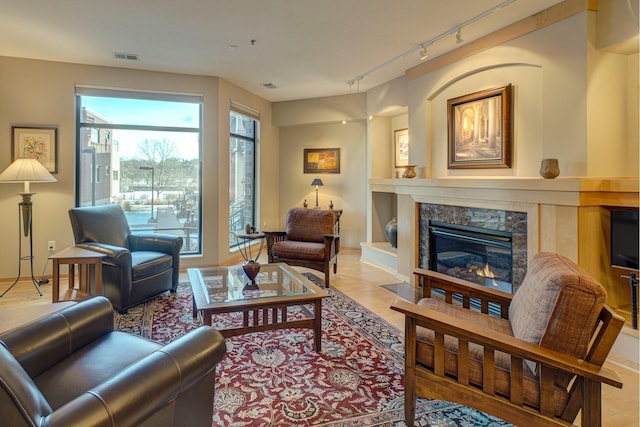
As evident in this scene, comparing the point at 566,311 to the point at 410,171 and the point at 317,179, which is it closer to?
the point at 410,171

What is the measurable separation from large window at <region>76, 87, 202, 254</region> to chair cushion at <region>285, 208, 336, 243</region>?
1462 mm

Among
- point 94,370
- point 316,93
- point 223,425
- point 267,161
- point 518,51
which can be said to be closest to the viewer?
point 94,370

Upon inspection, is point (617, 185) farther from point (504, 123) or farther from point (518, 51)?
point (518, 51)

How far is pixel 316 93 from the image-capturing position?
6.22 m

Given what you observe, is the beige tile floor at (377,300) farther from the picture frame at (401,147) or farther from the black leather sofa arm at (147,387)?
the black leather sofa arm at (147,387)

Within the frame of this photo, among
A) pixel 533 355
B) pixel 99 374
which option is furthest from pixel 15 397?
pixel 533 355

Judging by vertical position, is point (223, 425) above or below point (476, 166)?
below

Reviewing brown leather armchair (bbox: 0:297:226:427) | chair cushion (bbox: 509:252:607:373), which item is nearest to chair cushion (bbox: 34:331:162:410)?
brown leather armchair (bbox: 0:297:226:427)

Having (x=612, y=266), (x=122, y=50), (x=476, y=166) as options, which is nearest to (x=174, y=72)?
(x=122, y=50)

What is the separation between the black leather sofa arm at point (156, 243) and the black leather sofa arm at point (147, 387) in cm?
282

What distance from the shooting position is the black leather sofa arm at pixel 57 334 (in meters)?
1.48

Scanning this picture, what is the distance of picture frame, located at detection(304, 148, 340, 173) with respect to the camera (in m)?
6.78

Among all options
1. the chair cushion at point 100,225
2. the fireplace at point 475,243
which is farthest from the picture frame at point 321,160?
the chair cushion at point 100,225

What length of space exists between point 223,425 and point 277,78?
4.56m
